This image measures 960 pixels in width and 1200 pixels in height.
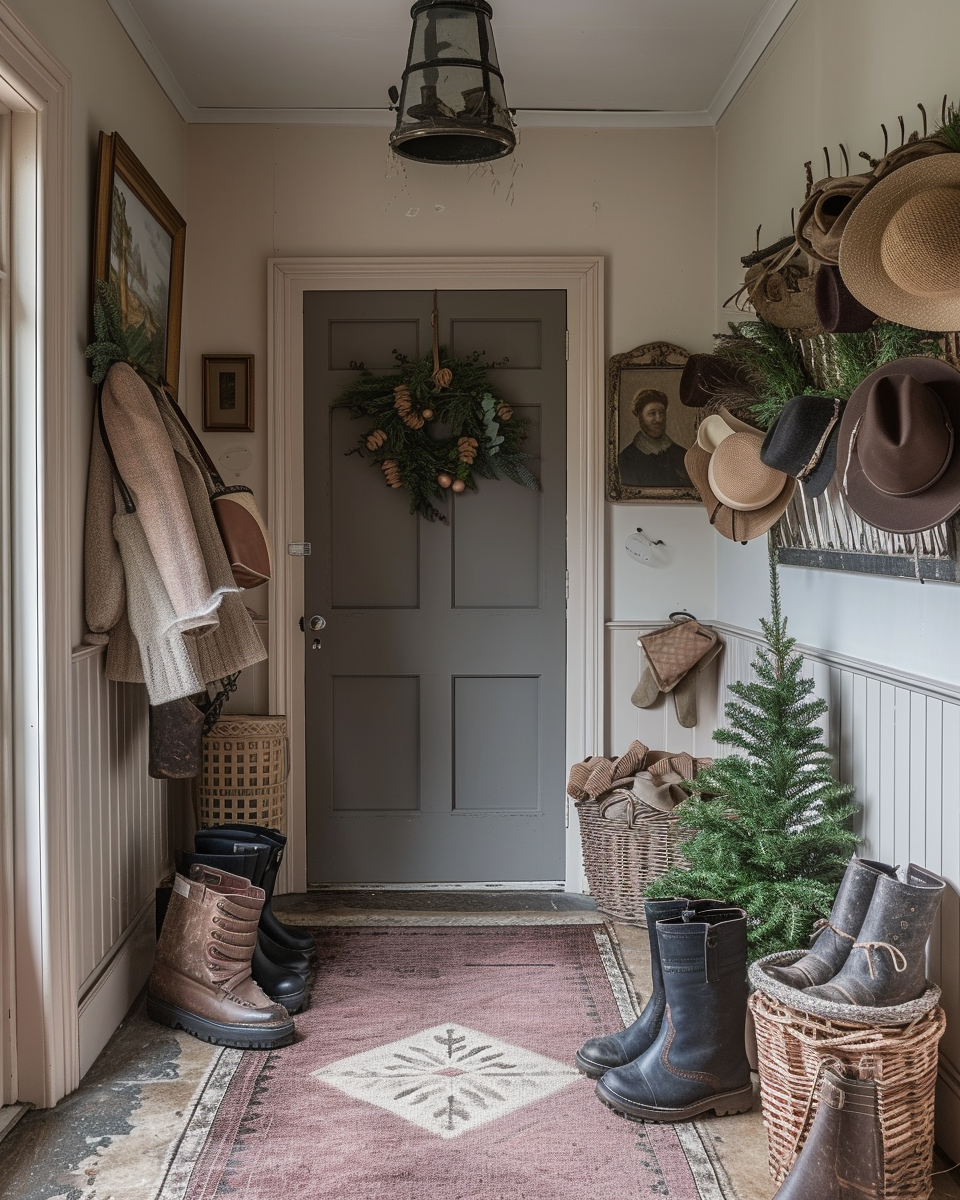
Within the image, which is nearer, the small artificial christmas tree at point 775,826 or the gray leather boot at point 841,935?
the gray leather boot at point 841,935

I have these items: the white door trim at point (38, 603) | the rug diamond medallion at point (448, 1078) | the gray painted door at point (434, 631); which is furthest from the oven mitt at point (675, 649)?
the white door trim at point (38, 603)

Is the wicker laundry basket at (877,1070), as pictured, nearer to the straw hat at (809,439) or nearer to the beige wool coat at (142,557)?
the straw hat at (809,439)

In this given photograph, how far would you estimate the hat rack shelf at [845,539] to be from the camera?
78.8 inches

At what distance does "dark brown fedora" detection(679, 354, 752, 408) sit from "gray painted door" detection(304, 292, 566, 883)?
716mm

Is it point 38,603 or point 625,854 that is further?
point 625,854

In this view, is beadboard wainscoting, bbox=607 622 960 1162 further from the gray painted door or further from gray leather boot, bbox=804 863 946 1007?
the gray painted door

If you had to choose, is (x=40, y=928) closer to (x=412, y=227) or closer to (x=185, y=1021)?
(x=185, y=1021)

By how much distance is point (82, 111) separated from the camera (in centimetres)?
257

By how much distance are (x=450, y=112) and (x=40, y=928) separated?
207cm

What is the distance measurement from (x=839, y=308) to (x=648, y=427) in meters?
1.61

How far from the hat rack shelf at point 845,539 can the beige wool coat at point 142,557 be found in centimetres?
146

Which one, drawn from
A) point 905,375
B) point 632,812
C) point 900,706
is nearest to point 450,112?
point 905,375

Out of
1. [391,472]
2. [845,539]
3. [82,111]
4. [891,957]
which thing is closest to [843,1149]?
[891,957]

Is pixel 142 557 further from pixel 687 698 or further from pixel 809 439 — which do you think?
pixel 687 698
